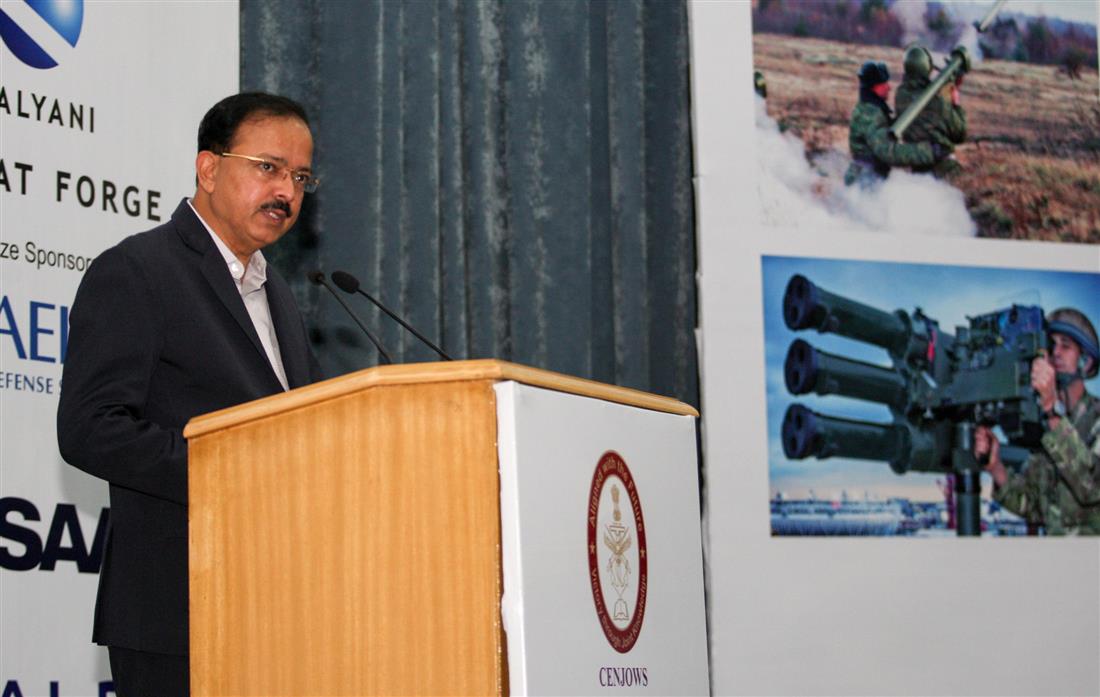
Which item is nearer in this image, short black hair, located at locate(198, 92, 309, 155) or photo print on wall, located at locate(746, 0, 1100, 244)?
short black hair, located at locate(198, 92, 309, 155)

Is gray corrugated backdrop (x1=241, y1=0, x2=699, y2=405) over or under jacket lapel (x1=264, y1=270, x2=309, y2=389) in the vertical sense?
over

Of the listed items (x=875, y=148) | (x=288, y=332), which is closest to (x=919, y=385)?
(x=875, y=148)

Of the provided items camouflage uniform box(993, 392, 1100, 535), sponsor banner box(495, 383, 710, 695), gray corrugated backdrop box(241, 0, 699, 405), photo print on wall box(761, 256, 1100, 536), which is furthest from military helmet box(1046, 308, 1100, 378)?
sponsor banner box(495, 383, 710, 695)

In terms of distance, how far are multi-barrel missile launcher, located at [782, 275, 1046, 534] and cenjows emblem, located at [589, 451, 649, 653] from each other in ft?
6.38

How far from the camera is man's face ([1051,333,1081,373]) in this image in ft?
12.5

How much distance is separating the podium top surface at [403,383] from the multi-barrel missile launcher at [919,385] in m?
1.97

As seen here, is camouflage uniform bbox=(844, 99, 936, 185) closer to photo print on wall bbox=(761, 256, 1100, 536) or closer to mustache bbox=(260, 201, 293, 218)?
photo print on wall bbox=(761, 256, 1100, 536)

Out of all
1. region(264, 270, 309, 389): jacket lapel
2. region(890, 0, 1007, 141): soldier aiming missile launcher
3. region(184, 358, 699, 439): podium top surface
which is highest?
region(890, 0, 1007, 141): soldier aiming missile launcher

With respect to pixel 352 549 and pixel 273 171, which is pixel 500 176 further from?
pixel 352 549

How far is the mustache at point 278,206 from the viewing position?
7.00 ft

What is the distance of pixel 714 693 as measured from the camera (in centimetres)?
334

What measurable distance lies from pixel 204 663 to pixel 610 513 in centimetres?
52

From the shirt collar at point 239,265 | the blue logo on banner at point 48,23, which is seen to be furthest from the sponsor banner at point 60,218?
the shirt collar at point 239,265

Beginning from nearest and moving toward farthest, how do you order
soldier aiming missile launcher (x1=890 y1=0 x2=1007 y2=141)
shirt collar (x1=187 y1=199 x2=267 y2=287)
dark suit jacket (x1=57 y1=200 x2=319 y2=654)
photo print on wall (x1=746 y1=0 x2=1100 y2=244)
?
dark suit jacket (x1=57 y1=200 x2=319 y2=654)
shirt collar (x1=187 y1=199 x2=267 y2=287)
photo print on wall (x1=746 y1=0 x2=1100 y2=244)
soldier aiming missile launcher (x1=890 y1=0 x2=1007 y2=141)
